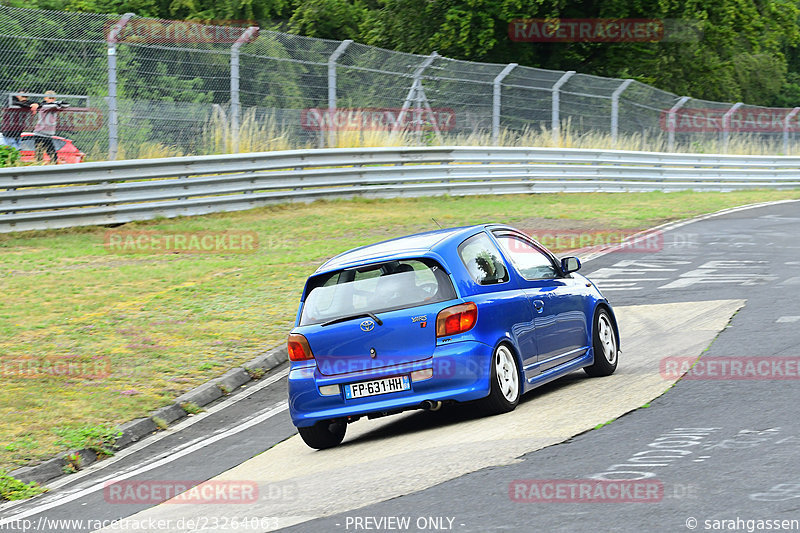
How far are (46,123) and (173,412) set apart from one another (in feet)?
35.9

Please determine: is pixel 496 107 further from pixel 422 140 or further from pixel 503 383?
pixel 503 383

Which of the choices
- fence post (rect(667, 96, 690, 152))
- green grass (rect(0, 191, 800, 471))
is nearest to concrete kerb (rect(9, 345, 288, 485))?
green grass (rect(0, 191, 800, 471))

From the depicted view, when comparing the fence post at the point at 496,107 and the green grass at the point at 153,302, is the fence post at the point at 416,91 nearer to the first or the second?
the fence post at the point at 496,107

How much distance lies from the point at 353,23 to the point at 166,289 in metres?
34.8

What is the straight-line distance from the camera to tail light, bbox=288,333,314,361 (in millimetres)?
8484

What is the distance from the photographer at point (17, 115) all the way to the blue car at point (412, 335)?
11673mm

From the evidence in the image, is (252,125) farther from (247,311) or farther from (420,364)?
(420,364)

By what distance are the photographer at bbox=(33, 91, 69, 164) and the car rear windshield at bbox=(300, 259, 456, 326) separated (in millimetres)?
12075

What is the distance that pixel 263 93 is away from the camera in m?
23.4

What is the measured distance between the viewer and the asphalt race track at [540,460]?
19.3 feet

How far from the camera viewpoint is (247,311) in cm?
1366
